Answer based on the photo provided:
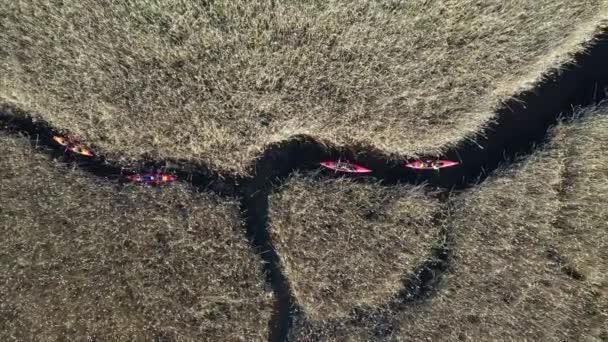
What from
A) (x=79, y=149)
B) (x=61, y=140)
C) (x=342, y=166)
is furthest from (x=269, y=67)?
(x=61, y=140)

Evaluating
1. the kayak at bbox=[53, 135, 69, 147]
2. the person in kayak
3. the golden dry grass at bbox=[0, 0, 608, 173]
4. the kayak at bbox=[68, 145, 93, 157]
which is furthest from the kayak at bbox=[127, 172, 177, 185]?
the person in kayak

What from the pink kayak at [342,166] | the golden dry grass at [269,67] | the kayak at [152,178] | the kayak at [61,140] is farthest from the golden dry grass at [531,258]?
the kayak at [61,140]

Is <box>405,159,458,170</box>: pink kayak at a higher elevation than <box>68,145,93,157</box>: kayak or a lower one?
higher

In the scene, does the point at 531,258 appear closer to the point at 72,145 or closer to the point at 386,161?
the point at 386,161

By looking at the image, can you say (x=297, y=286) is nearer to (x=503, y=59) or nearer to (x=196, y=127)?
(x=196, y=127)

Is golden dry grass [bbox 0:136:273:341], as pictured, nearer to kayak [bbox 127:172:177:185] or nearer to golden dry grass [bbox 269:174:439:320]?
kayak [bbox 127:172:177:185]

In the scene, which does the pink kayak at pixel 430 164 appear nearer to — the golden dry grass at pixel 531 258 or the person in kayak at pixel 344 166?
the golden dry grass at pixel 531 258

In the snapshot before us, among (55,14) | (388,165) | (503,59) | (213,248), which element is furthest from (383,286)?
(55,14)
